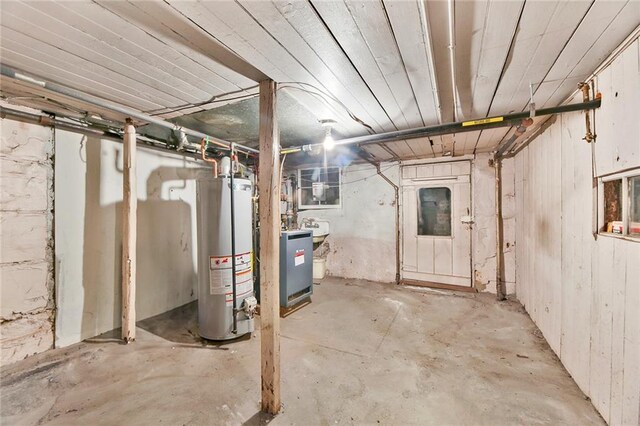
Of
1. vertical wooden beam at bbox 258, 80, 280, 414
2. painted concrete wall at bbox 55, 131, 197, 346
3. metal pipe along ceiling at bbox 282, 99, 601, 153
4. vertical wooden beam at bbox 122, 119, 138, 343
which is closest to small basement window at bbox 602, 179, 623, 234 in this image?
metal pipe along ceiling at bbox 282, 99, 601, 153

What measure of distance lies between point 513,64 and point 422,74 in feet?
1.67

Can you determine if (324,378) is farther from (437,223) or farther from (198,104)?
(437,223)

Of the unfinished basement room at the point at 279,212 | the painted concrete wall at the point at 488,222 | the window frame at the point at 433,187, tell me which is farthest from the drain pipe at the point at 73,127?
the painted concrete wall at the point at 488,222

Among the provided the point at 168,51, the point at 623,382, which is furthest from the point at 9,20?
the point at 623,382

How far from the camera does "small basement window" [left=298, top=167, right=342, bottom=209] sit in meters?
4.72

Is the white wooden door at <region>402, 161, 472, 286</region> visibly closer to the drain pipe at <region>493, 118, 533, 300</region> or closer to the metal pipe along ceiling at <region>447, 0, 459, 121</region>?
the drain pipe at <region>493, 118, 533, 300</region>

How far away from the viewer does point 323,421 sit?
1508mm

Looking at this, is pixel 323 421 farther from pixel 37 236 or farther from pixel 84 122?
pixel 84 122

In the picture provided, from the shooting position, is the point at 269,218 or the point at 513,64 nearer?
the point at 513,64

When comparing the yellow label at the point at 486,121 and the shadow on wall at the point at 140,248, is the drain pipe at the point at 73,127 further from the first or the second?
the yellow label at the point at 486,121

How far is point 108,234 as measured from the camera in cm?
263

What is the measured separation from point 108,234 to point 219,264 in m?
1.29

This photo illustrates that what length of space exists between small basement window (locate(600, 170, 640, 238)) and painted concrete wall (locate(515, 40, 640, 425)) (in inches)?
2.5

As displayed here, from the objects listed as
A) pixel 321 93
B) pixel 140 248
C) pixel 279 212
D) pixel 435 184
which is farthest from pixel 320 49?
pixel 435 184
